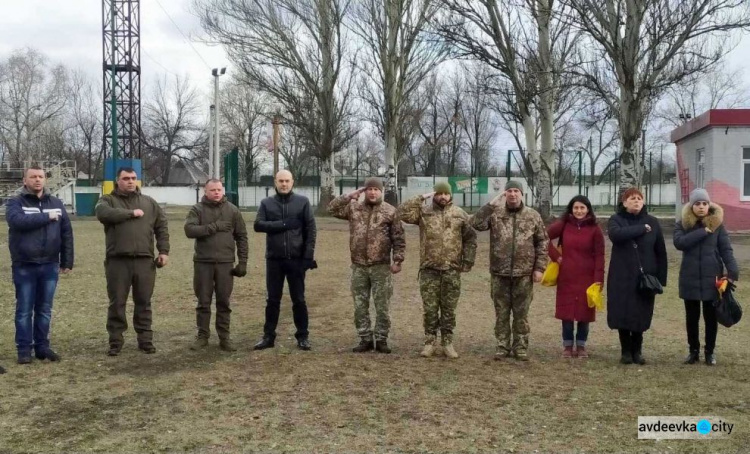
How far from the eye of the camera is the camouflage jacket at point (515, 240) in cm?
666

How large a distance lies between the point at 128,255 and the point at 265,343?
1576 mm

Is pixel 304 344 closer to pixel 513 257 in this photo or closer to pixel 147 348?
pixel 147 348

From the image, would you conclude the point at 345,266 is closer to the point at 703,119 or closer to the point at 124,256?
the point at 124,256

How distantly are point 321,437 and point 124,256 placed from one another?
3328 millimetres

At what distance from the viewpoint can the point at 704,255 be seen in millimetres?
6570

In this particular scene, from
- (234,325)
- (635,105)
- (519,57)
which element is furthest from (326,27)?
(234,325)

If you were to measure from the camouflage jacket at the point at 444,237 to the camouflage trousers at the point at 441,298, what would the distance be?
0.09 m

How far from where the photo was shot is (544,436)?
4.64 meters

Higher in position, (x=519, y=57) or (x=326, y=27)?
(x=326, y=27)

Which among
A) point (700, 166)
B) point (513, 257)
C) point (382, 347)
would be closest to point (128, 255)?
point (382, 347)

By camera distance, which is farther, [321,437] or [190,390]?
[190,390]

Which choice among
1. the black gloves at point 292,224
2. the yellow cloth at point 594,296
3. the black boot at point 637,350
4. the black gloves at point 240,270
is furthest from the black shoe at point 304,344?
the black boot at point 637,350

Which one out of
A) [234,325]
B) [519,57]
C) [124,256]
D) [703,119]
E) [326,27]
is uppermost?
[326,27]

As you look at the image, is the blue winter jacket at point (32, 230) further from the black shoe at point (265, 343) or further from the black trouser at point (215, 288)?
the black shoe at point (265, 343)
